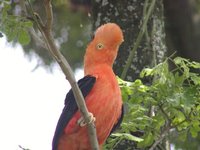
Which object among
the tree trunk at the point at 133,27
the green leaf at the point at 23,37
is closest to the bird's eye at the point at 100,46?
the green leaf at the point at 23,37

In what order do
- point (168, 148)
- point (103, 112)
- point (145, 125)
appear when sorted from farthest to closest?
point (168, 148) < point (145, 125) < point (103, 112)

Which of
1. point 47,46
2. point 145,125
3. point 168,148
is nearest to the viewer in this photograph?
point 47,46

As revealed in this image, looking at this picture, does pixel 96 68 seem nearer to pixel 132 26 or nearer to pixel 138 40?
pixel 138 40

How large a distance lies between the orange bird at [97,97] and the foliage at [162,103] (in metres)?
0.17

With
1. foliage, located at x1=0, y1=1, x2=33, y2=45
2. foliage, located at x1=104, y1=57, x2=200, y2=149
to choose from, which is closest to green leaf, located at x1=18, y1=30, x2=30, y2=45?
foliage, located at x1=0, y1=1, x2=33, y2=45

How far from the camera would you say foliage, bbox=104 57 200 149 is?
3625 millimetres

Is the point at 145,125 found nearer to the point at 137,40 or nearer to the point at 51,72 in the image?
the point at 137,40

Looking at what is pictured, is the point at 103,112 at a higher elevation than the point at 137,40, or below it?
below

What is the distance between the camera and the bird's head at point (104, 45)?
139 inches

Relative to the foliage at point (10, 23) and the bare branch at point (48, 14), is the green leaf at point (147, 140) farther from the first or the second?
the bare branch at point (48, 14)

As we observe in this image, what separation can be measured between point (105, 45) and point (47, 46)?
0.60m

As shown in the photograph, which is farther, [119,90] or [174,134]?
[174,134]

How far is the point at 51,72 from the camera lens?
644 centimetres

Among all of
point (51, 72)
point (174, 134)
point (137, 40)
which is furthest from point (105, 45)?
point (51, 72)
